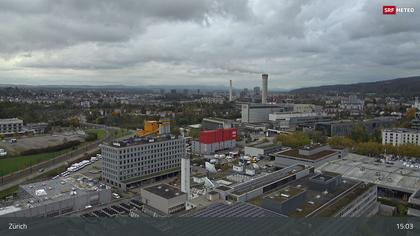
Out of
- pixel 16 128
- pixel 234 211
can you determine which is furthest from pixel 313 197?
pixel 16 128

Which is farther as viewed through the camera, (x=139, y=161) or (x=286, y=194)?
(x=139, y=161)

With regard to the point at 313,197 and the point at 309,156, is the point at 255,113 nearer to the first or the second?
the point at 309,156

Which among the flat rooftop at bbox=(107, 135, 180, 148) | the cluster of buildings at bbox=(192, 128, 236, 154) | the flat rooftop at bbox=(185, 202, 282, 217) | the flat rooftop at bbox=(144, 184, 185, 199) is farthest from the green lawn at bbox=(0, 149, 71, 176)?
the flat rooftop at bbox=(185, 202, 282, 217)

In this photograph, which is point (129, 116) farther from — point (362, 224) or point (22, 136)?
point (362, 224)

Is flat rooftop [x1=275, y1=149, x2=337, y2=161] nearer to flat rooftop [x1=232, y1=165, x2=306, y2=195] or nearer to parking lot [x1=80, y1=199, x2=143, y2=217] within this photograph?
flat rooftop [x1=232, y1=165, x2=306, y2=195]

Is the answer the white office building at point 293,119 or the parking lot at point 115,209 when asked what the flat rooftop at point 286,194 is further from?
the white office building at point 293,119

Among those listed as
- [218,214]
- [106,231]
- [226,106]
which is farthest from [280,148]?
[226,106]
